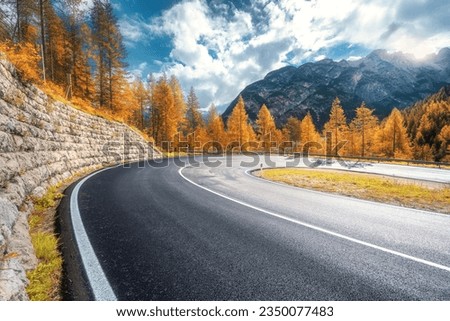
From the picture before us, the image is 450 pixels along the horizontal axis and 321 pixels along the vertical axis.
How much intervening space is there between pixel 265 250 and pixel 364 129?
5721cm

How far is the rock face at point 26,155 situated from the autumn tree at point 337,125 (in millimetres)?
50420

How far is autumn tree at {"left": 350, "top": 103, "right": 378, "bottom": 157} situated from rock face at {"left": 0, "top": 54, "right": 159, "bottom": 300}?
49.9 metres

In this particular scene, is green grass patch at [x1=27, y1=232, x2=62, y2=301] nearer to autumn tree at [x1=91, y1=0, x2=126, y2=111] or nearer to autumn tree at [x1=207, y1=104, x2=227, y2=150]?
autumn tree at [x1=91, y1=0, x2=126, y2=111]

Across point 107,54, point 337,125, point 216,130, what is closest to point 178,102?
point 216,130

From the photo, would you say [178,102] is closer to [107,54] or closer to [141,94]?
[141,94]

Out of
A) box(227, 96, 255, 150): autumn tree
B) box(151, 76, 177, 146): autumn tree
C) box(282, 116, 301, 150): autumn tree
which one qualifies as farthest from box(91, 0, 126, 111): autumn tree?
box(282, 116, 301, 150): autumn tree

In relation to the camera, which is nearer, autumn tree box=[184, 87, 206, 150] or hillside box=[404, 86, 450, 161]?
autumn tree box=[184, 87, 206, 150]

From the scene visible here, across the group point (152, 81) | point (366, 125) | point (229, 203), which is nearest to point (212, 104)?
point (152, 81)

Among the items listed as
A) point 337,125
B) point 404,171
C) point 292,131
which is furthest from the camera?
point 292,131

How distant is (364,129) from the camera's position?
5131cm

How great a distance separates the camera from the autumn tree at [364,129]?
1912 inches

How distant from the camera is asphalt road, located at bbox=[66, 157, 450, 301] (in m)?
2.93

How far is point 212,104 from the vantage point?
60.2m
